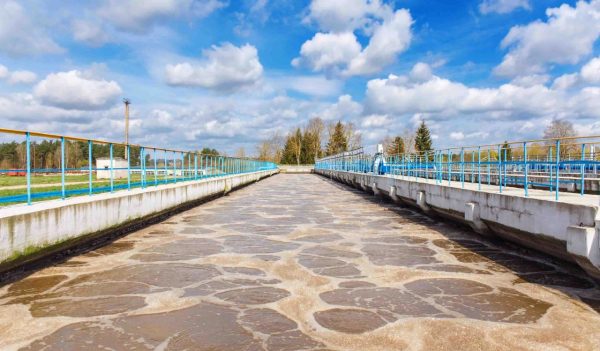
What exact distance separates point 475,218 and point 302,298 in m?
5.24

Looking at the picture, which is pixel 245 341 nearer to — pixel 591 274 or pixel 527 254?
pixel 591 274

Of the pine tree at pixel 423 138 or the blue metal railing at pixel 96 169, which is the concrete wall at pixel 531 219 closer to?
the blue metal railing at pixel 96 169

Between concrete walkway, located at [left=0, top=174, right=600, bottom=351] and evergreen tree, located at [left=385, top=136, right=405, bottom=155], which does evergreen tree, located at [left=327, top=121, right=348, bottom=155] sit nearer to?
evergreen tree, located at [left=385, top=136, right=405, bottom=155]

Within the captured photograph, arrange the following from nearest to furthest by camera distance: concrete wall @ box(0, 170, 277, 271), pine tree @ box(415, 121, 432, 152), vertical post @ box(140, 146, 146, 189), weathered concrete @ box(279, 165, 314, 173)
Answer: concrete wall @ box(0, 170, 277, 271) < vertical post @ box(140, 146, 146, 189) < weathered concrete @ box(279, 165, 314, 173) < pine tree @ box(415, 121, 432, 152)

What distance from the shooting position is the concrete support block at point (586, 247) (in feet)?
17.2

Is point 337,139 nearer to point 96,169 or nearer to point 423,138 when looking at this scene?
point 423,138

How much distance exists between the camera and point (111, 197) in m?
8.66

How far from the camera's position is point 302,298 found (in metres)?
Result: 5.11

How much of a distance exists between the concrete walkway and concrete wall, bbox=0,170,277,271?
40 cm

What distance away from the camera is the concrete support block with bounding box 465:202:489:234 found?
8828mm

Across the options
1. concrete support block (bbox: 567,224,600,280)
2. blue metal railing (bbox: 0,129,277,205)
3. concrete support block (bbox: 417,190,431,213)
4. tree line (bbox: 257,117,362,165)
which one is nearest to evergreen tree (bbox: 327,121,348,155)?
tree line (bbox: 257,117,362,165)

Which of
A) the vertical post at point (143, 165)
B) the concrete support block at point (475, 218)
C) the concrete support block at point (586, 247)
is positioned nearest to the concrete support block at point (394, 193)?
the concrete support block at point (475, 218)

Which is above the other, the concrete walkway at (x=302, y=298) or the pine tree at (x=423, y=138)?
the pine tree at (x=423, y=138)

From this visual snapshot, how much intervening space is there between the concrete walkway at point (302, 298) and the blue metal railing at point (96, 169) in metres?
1.53
